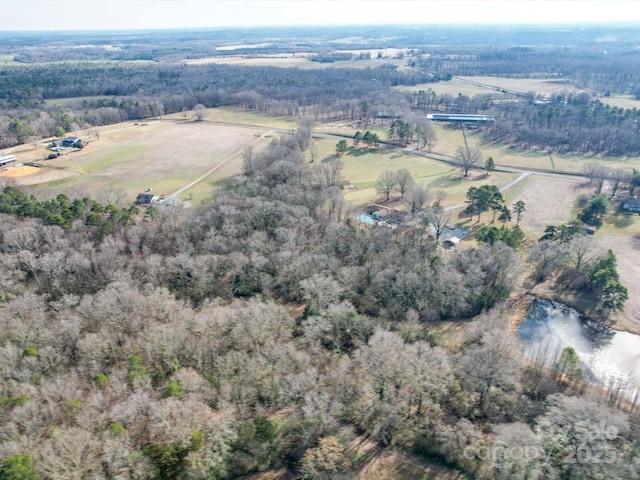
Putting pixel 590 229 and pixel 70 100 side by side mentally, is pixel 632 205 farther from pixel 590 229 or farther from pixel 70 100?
pixel 70 100

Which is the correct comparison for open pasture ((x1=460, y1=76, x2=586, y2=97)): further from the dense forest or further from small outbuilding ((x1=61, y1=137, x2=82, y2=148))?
small outbuilding ((x1=61, y1=137, x2=82, y2=148))

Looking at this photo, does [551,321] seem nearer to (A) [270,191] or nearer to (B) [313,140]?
(A) [270,191]

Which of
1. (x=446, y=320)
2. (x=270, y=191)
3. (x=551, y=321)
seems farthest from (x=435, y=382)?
(x=270, y=191)

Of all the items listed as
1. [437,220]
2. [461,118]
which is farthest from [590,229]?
[461,118]

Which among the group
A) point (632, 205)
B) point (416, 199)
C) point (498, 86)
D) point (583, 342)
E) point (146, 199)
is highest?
point (498, 86)

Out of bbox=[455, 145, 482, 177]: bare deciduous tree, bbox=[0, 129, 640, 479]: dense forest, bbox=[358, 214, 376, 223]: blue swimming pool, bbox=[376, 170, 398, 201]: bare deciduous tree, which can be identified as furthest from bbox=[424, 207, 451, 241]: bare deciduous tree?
bbox=[455, 145, 482, 177]: bare deciduous tree

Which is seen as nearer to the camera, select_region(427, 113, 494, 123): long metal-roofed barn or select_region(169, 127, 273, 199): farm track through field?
select_region(169, 127, 273, 199): farm track through field

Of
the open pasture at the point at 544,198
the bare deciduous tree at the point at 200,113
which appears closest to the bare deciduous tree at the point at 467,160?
the open pasture at the point at 544,198
